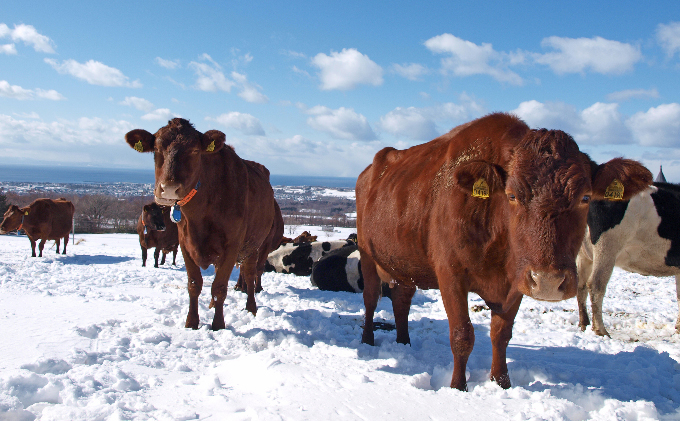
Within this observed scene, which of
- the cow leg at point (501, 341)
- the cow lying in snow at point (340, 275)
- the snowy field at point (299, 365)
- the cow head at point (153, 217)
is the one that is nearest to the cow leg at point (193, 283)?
the snowy field at point (299, 365)

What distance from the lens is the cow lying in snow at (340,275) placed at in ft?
29.0

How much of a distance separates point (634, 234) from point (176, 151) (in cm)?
627

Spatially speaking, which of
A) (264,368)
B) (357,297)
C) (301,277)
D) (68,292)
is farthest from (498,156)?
(301,277)

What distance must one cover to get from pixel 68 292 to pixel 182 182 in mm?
3898

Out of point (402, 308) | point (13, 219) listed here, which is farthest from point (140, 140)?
point (13, 219)

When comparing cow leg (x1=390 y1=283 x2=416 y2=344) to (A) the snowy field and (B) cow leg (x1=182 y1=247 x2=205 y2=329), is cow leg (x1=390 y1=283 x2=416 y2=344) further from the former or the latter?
(B) cow leg (x1=182 y1=247 x2=205 y2=329)

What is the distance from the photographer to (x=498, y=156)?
3.33 metres

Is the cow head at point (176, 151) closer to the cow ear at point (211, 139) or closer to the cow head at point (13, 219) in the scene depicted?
the cow ear at point (211, 139)

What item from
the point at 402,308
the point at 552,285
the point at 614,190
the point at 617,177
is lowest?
the point at 402,308

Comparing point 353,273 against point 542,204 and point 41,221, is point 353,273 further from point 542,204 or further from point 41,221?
point 41,221

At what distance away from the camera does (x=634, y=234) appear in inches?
235

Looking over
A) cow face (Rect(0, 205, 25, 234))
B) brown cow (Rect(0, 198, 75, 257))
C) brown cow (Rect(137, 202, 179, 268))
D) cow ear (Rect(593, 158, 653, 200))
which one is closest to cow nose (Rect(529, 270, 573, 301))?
cow ear (Rect(593, 158, 653, 200))

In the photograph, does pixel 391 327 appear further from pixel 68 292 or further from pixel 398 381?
pixel 68 292

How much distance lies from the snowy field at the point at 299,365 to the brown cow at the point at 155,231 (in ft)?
19.3
